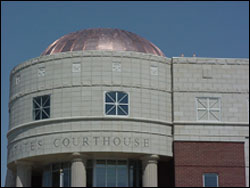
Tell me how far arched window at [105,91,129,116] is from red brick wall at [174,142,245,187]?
4979 millimetres

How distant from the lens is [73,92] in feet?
188

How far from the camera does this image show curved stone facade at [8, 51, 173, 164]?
184ft

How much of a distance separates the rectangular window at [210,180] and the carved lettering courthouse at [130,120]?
0.08 meters

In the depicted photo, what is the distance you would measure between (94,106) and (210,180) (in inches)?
424

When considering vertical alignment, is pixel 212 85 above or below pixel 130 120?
above

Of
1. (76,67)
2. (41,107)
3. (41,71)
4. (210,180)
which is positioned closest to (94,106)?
(76,67)

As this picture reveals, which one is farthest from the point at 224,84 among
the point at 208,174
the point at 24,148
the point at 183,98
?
the point at 24,148

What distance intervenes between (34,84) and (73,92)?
3.82 m

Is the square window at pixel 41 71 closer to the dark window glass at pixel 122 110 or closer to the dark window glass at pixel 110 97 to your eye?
the dark window glass at pixel 110 97

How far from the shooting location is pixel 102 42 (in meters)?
61.2

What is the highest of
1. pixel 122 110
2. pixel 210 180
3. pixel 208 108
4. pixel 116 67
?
pixel 116 67

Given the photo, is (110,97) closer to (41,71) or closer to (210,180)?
(41,71)

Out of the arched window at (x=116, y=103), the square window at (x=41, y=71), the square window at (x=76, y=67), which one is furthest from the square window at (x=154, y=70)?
the square window at (x=41, y=71)

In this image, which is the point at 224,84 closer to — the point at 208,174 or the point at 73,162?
the point at 208,174
